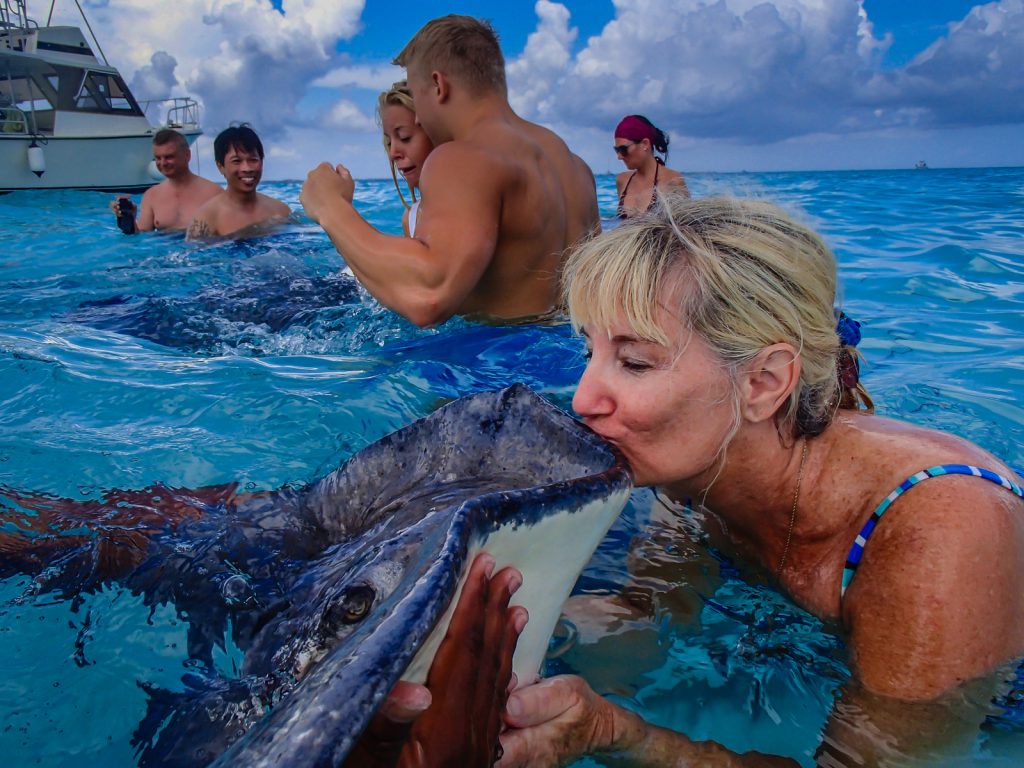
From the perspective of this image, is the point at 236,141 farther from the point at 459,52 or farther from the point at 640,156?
the point at 459,52

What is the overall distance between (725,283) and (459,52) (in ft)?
9.42

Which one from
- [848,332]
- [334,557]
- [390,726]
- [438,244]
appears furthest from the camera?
[438,244]

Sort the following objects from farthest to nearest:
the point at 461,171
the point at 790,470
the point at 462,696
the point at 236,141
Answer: the point at 236,141 → the point at 461,171 → the point at 790,470 → the point at 462,696

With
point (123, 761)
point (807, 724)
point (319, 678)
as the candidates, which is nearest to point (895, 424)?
point (807, 724)

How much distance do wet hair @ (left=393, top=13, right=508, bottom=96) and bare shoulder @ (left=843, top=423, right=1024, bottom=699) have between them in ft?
10.7

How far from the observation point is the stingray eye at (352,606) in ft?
4.24

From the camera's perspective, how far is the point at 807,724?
1985 millimetres

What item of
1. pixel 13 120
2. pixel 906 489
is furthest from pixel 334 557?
pixel 13 120

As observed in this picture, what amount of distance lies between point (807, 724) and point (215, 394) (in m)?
3.26

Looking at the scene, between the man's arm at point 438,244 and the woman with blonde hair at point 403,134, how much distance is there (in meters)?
1.46

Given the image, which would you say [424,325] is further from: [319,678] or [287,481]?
[319,678]

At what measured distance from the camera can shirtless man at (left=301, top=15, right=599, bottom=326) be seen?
3627 millimetres

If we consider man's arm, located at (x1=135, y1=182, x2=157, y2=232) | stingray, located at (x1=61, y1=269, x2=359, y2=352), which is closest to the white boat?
man's arm, located at (x1=135, y1=182, x2=157, y2=232)

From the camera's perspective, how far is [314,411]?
12.5ft
